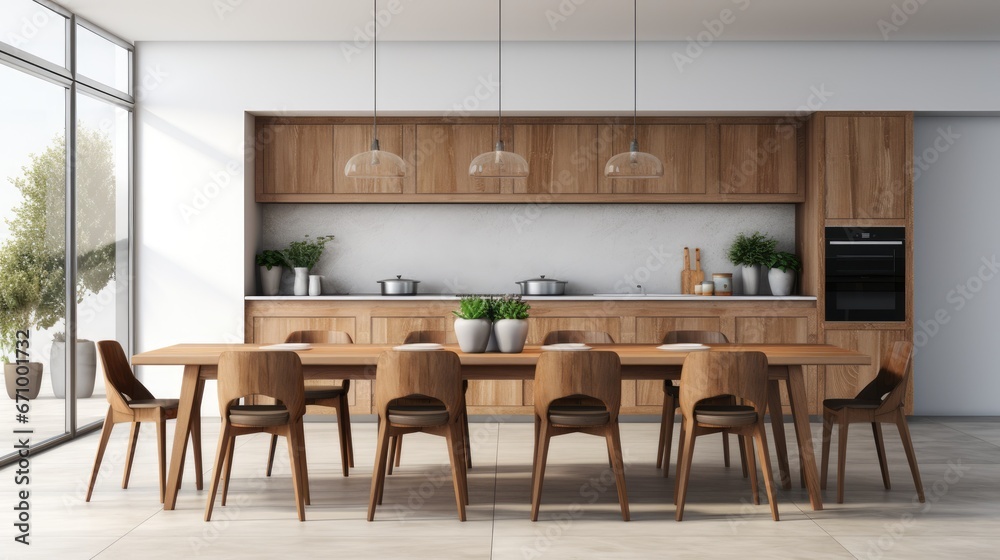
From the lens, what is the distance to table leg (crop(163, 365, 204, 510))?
408 centimetres

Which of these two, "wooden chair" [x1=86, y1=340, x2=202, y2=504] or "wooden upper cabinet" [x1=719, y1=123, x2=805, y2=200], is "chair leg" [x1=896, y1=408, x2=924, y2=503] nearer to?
"wooden upper cabinet" [x1=719, y1=123, x2=805, y2=200]

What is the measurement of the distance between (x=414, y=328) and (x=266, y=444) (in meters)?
1.49

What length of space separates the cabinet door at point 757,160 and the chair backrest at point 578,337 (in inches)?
90.1

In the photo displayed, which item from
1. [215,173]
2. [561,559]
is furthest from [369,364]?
[215,173]

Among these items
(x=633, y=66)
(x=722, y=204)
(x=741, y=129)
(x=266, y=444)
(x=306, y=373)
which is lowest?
(x=266, y=444)

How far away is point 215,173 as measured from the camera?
21.9 feet

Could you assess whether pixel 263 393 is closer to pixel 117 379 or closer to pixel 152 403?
pixel 152 403

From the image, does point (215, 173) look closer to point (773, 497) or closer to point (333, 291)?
point (333, 291)

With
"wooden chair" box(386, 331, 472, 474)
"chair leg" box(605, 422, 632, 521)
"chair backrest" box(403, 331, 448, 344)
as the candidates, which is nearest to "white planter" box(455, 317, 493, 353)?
"wooden chair" box(386, 331, 472, 474)

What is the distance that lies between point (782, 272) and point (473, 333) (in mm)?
Answer: 3528

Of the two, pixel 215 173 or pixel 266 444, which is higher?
pixel 215 173

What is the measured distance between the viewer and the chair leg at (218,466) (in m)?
3.87

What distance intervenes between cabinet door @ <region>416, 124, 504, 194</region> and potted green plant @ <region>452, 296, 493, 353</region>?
2636 mm

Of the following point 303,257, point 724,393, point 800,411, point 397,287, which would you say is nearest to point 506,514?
point 724,393
